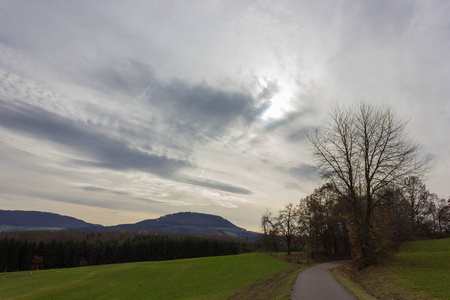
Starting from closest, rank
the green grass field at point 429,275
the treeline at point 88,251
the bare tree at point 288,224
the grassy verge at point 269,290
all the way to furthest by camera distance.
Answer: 1. the green grass field at point 429,275
2. the grassy verge at point 269,290
3. the bare tree at point 288,224
4. the treeline at point 88,251

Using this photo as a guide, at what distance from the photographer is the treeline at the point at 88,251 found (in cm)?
8481

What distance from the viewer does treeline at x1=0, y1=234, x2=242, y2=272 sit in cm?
8481

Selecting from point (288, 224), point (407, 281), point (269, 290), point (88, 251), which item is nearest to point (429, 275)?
point (407, 281)

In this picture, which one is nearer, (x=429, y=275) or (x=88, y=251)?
(x=429, y=275)

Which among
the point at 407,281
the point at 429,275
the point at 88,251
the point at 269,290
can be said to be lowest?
the point at 88,251

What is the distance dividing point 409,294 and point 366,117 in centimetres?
1891

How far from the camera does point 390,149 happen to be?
2647 cm

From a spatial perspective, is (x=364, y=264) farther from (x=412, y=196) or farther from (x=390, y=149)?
(x=412, y=196)

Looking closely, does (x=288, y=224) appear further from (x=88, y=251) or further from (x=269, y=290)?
(x=88, y=251)

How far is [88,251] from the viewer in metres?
94.2

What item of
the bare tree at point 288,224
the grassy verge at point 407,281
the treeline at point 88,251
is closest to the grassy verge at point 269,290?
the grassy verge at point 407,281

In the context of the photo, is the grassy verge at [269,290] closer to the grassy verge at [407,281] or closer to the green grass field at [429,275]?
the grassy verge at [407,281]

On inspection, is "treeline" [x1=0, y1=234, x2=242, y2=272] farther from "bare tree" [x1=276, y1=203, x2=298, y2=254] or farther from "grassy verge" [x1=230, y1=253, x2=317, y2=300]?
"grassy verge" [x1=230, y1=253, x2=317, y2=300]

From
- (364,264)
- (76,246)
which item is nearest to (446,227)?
(364,264)
